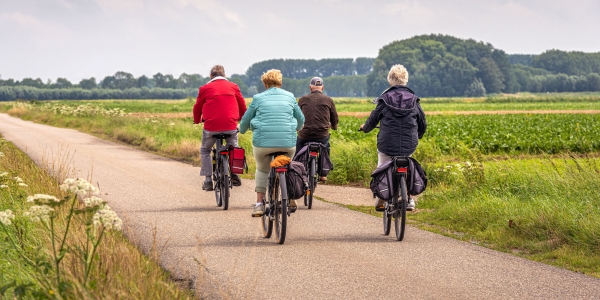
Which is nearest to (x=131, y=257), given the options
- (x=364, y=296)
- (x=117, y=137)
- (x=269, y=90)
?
(x=364, y=296)

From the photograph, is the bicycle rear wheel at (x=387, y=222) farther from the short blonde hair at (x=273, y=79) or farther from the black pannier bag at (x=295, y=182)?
the short blonde hair at (x=273, y=79)

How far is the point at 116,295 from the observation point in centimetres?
543

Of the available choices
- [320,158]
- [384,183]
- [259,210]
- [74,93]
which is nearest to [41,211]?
[259,210]

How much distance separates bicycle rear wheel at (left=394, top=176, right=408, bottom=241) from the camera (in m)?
9.42

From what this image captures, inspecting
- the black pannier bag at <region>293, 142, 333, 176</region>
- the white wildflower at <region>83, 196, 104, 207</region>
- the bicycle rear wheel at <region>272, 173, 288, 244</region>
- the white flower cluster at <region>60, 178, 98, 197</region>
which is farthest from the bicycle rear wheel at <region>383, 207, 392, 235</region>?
the white flower cluster at <region>60, 178, 98, 197</region>

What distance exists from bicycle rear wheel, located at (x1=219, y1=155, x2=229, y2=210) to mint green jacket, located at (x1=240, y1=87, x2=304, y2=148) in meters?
2.25

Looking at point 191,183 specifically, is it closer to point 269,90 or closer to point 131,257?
point 269,90

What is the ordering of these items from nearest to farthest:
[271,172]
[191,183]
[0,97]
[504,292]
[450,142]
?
1. [504,292]
2. [271,172]
3. [191,183]
4. [450,142]
5. [0,97]

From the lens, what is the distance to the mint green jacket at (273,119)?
964 cm

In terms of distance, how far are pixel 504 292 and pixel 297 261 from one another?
2.22 m

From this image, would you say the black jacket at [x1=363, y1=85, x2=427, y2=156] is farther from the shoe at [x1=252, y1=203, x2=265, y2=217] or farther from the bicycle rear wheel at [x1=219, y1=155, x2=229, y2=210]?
the bicycle rear wheel at [x1=219, y1=155, x2=229, y2=210]

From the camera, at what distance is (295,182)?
9.13 m

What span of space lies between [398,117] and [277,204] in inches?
71.7

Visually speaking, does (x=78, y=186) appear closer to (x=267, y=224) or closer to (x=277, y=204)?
(x=277, y=204)
